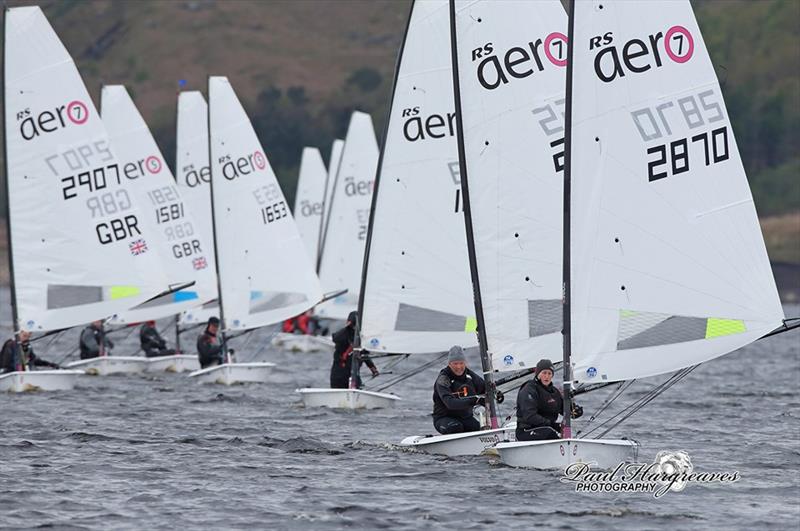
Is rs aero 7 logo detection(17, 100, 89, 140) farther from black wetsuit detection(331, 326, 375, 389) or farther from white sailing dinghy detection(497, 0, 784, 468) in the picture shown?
white sailing dinghy detection(497, 0, 784, 468)

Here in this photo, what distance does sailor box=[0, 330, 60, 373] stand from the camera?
24578mm

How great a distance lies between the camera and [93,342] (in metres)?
32.0

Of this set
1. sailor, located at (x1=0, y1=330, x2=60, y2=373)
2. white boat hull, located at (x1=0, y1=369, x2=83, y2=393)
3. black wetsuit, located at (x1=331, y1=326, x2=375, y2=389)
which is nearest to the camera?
black wetsuit, located at (x1=331, y1=326, x2=375, y2=389)

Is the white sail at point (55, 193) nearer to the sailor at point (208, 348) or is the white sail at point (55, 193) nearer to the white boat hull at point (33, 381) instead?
the white boat hull at point (33, 381)

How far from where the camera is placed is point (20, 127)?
25.6 m

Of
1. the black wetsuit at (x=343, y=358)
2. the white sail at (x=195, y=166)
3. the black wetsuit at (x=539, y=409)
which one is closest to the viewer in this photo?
the black wetsuit at (x=539, y=409)

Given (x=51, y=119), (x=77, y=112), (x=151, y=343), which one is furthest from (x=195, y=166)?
(x=51, y=119)

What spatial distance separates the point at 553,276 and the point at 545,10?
10.0 feet

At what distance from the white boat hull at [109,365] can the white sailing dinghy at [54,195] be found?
3979mm

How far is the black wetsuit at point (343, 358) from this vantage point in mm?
22766

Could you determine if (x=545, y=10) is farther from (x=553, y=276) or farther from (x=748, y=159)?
(x=748, y=159)

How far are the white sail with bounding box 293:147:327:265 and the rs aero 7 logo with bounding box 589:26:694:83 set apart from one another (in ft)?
106

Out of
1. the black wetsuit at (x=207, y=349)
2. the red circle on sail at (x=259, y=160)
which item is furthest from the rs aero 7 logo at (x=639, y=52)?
the red circle on sail at (x=259, y=160)

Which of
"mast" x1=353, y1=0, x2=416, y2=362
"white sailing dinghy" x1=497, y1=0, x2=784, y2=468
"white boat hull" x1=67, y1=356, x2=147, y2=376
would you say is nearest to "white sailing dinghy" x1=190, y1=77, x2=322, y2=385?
"white boat hull" x1=67, y1=356, x2=147, y2=376
